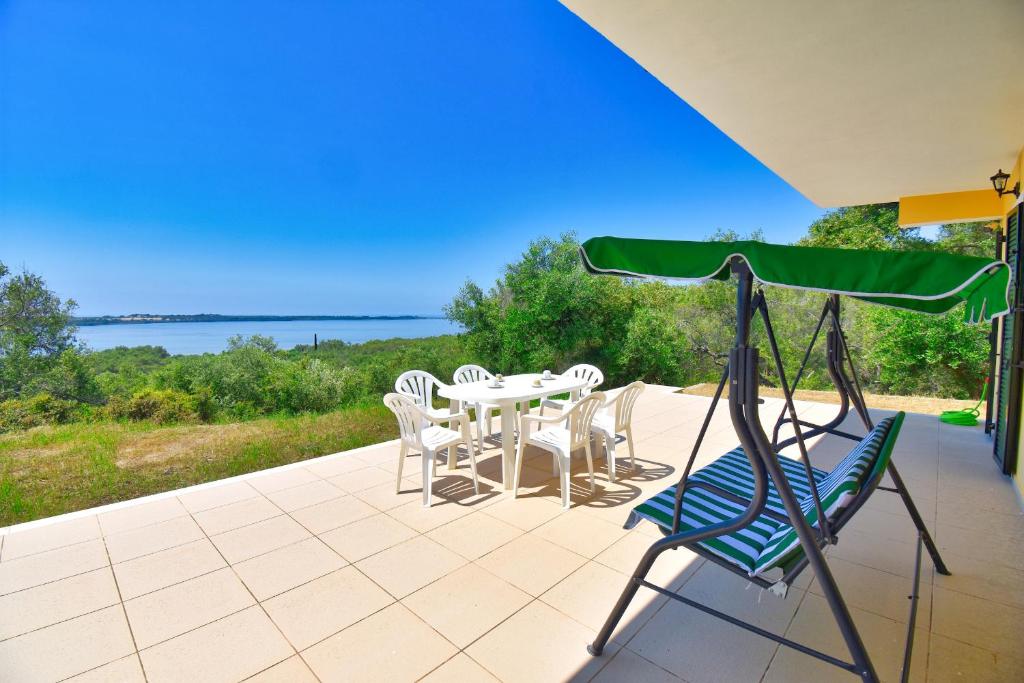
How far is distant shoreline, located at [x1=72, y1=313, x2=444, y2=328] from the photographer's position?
33.6 ft

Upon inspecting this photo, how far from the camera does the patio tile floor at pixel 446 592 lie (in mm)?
1676

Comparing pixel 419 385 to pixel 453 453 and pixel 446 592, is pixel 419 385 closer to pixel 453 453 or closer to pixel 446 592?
pixel 453 453

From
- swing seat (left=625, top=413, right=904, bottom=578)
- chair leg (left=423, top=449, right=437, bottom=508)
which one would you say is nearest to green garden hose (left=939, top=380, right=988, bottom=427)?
swing seat (left=625, top=413, right=904, bottom=578)

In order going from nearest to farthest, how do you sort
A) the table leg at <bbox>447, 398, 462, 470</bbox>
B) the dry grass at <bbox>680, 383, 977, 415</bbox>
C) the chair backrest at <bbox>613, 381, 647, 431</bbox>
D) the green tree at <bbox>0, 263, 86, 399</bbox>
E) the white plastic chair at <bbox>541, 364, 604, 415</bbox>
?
the chair backrest at <bbox>613, 381, 647, 431</bbox>
the table leg at <bbox>447, 398, 462, 470</bbox>
the white plastic chair at <bbox>541, 364, 604, 415</bbox>
the dry grass at <bbox>680, 383, 977, 415</bbox>
the green tree at <bbox>0, 263, 86, 399</bbox>

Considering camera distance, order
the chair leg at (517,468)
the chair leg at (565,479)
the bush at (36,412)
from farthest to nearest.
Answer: the bush at (36,412) → the chair leg at (517,468) → the chair leg at (565,479)

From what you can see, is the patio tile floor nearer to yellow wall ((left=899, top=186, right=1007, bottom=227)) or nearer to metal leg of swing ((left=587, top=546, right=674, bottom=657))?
metal leg of swing ((left=587, top=546, right=674, bottom=657))

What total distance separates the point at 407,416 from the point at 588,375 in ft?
6.48

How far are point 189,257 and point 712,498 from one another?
2047 cm

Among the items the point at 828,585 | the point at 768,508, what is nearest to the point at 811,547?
the point at 828,585

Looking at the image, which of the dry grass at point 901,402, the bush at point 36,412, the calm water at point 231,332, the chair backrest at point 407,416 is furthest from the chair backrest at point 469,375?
the bush at point 36,412

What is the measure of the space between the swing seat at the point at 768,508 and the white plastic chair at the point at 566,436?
3.23ft

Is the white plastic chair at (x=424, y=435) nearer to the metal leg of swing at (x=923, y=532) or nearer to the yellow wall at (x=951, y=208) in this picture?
the metal leg of swing at (x=923, y=532)

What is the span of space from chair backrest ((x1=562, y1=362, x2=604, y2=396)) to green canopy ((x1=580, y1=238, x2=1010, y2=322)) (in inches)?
96.4

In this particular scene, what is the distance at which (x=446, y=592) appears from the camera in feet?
6.90
